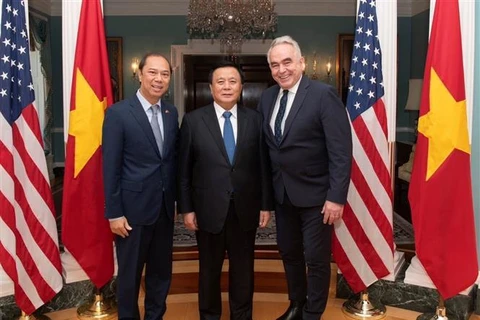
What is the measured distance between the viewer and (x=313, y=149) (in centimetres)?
270

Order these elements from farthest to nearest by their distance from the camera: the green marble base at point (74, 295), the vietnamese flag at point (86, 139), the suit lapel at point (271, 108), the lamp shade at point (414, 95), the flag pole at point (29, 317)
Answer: the lamp shade at point (414, 95) < the green marble base at point (74, 295) < the flag pole at point (29, 317) < the vietnamese flag at point (86, 139) < the suit lapel at point (271, 108)

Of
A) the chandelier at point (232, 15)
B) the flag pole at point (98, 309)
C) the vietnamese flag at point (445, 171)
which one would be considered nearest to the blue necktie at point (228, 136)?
the vietnamese flag at point (445, 171)

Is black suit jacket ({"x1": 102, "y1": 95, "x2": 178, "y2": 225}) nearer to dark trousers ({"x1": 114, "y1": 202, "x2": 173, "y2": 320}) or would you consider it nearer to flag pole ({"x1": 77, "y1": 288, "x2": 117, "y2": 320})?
dark trousers ({"x1": 114, "y1": 202, "x2": 173, "y2": 320})

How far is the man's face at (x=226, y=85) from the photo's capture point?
263 centimetres

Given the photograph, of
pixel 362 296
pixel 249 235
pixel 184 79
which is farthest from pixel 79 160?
pixel 184 79

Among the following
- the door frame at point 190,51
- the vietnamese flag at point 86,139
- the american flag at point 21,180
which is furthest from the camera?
the door frame at point 190,51

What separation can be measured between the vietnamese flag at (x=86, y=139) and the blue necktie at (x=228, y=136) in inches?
31.8

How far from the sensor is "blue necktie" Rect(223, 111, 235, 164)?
2.73 metres

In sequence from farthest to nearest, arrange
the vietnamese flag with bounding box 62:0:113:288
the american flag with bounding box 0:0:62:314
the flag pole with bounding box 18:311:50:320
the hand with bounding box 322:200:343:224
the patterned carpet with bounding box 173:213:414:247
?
the patterned carpet with bounding box 173:213:414:247
the flag pole with bounding box 18:311:50:320
the vietnamese flag with bounding box 62:0:113:288
the american flag with bounding box 0:0:62:314
the hand with bounding box 322:200:343:224

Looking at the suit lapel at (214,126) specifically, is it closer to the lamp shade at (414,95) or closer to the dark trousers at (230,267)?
the dark trousers at (230,267)

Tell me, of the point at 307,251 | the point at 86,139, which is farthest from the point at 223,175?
the point at 86,139

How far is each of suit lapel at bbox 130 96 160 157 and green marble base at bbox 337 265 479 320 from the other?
5.77 ft

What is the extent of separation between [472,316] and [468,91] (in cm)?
144

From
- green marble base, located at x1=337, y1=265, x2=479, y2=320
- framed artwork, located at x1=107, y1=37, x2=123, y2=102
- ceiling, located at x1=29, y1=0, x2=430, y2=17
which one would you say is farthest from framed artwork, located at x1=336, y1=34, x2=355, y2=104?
green marble base, located at x1=337, y1=265, x2=479, y2=320
